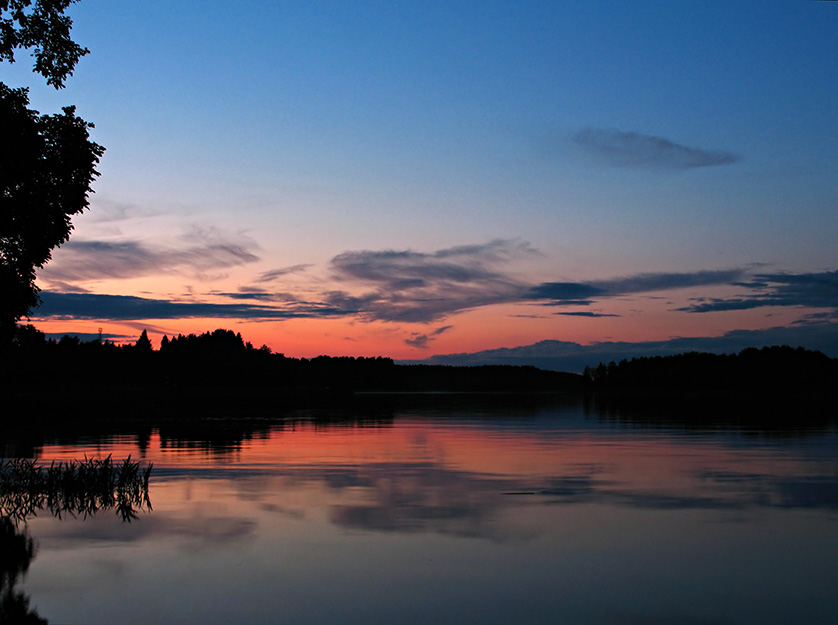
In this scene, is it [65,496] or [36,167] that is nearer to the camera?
[36,167]

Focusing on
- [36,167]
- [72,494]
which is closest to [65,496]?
[72,494]

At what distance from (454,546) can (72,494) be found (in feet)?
50.3

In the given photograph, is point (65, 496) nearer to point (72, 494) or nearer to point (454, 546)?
point (72, 494)

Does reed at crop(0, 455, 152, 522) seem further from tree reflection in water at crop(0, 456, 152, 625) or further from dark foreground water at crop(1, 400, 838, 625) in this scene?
dark foreground water at crop(1, 400, 838, 625)

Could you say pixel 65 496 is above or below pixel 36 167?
below

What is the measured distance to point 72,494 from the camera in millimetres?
29969

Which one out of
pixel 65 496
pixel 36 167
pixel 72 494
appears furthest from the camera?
pixel 72 494

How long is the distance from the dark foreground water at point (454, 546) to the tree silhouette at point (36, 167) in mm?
8396

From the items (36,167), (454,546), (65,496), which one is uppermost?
(36,167)

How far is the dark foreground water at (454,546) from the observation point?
1808 cm

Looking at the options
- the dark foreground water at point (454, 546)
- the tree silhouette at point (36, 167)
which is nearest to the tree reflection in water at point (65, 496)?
the dark foreground water at point (454, 546)

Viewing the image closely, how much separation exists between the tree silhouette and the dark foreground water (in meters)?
8.40

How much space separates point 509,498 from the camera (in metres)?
33.6

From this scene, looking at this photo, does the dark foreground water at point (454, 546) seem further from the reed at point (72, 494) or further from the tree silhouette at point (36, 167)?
the tree silhouette at point (36, 167)
